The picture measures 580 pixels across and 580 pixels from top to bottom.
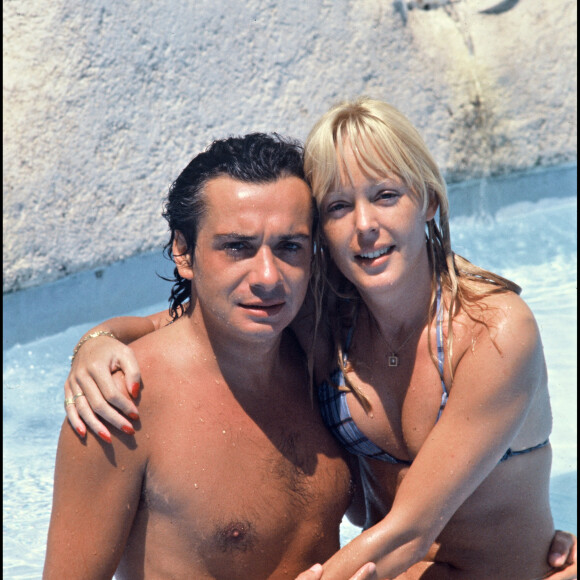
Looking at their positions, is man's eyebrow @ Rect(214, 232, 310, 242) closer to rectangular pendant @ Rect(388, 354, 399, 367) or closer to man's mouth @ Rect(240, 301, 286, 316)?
man's mouth @ Rect(240, 301, 286, 316)

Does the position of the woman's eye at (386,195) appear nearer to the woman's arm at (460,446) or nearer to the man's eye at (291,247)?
the man's eye at (291,247)

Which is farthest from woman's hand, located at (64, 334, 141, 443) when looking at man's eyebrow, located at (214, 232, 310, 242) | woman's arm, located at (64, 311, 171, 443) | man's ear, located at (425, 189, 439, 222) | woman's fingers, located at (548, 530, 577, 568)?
woman's fingers, located at (548, 530, 577, 568)

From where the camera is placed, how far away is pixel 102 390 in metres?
1.99

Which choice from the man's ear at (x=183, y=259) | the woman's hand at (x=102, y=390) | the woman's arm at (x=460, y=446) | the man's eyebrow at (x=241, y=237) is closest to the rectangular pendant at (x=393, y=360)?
the woman's arm at (x=460, y=446)

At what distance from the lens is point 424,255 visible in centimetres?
224

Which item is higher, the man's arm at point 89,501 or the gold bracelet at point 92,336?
the gold bracelet at point 92,336

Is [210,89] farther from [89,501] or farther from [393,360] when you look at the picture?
[89,501]

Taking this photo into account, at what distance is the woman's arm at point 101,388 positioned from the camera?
1.96 m

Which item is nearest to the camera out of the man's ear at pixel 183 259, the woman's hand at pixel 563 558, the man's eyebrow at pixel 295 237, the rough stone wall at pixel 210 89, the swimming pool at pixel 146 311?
the man's eyebrow at pixel 295 237

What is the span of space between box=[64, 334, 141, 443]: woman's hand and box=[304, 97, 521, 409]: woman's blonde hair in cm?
64

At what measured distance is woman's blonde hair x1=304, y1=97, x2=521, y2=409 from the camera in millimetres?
2080

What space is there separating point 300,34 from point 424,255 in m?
3.34

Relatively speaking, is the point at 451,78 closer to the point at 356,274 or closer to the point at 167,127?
the point at 167,127

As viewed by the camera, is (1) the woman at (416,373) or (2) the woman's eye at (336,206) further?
(2) the woman's eye at (336,206)
